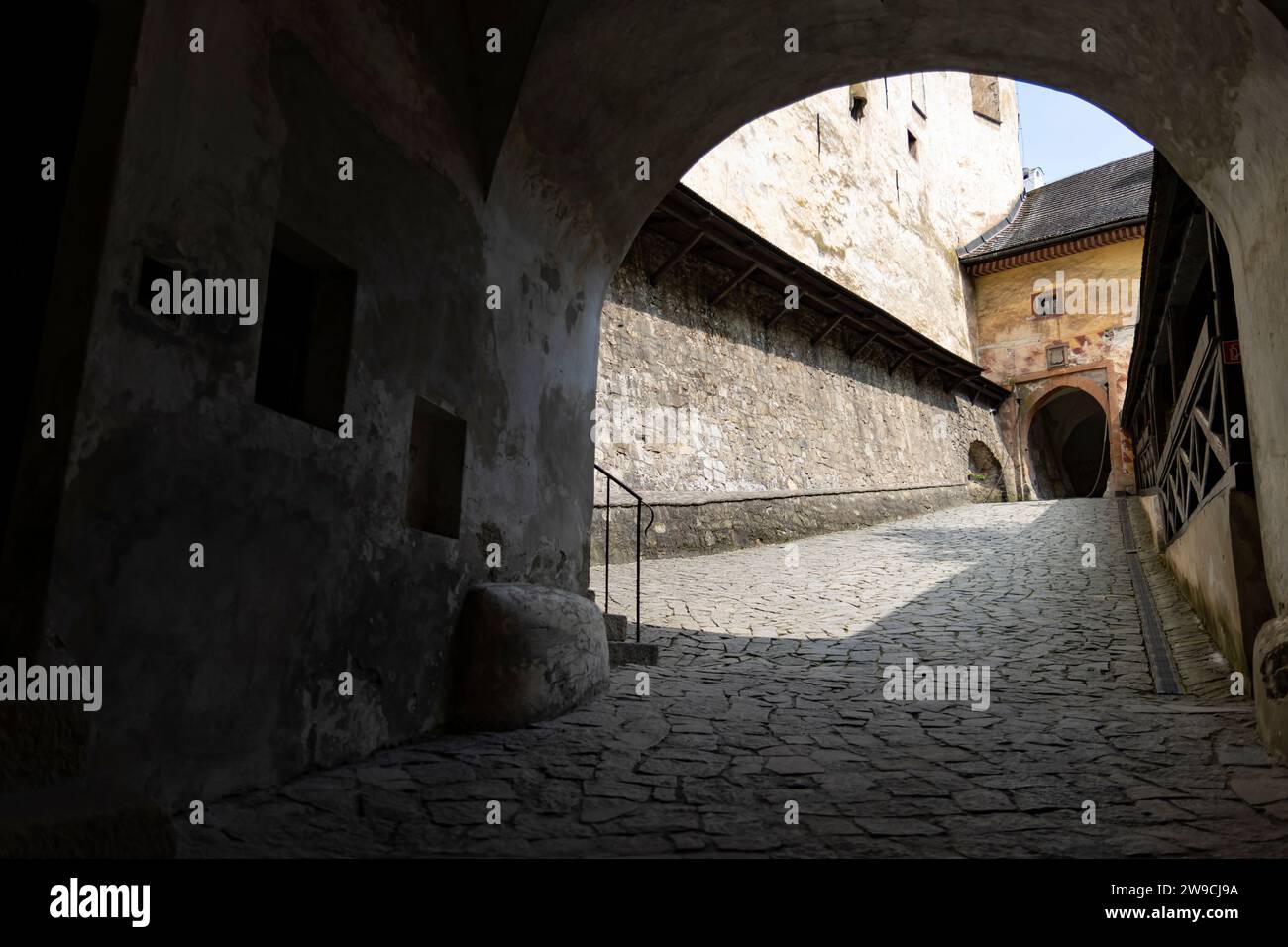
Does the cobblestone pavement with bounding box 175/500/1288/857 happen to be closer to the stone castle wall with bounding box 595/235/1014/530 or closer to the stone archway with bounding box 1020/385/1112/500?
the stone castle wall with bounding box 595/235/1014/530

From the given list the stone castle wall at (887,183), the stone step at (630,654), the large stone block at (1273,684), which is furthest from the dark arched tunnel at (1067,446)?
the large stone block at (1273,684)

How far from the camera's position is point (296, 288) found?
3541 mm

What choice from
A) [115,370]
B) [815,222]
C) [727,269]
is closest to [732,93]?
[115,370]

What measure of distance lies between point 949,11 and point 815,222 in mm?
16867

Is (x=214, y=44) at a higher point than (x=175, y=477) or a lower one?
higher

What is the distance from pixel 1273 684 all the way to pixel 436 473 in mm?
4043

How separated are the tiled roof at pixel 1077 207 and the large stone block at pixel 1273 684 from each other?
84.3ft

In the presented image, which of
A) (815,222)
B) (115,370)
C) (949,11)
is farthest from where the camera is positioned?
(815,222)

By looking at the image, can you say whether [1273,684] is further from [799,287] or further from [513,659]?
[799,287]

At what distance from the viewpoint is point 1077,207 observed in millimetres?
28469

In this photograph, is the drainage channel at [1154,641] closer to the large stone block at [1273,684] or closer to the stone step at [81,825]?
the large stone block at [1273,684]

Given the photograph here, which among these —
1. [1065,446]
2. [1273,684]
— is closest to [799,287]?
[1273,684]

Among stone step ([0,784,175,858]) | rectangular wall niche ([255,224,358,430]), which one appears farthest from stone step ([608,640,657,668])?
stone step ([0,784,175,858])
